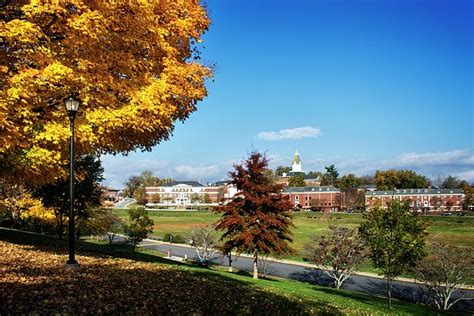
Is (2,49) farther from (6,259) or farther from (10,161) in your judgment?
(6,259)

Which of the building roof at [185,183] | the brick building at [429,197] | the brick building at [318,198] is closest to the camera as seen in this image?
the brick building at [429,197]

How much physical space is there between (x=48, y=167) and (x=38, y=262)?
2425 mm

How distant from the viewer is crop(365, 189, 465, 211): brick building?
13375 cm

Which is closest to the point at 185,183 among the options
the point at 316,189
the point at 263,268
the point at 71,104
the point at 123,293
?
the point at 316,189

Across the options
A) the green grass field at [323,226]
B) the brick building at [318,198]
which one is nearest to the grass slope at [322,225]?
the green grass field at [323,226]

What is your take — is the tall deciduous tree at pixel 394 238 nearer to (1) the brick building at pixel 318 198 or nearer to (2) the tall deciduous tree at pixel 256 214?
(2) the tall deciduous tree at pixel 256 214

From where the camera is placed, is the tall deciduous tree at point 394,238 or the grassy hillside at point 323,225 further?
the grassy hillside at point 323,225

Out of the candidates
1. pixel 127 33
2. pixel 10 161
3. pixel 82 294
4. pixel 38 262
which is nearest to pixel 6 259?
pixel 38 262

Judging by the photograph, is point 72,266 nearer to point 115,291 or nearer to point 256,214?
point 115,291

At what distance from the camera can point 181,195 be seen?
574 feet

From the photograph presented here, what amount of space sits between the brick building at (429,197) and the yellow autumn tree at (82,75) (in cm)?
12457

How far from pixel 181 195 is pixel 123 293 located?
551 ft

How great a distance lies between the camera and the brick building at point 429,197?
439 feet

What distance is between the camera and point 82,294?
798 centimetres
